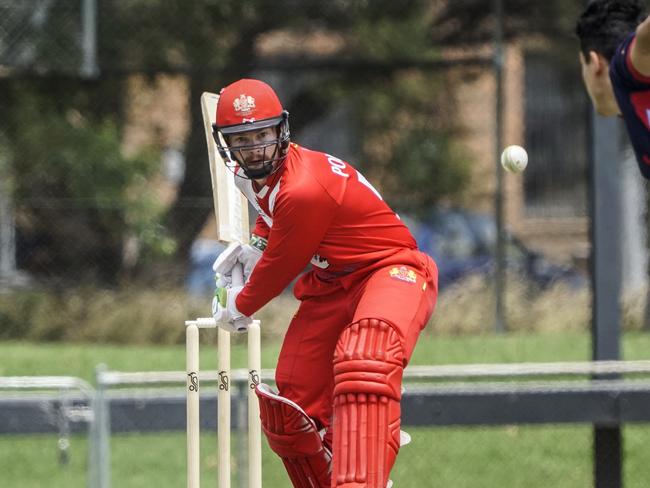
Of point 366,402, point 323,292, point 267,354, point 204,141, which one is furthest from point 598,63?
point 204,141

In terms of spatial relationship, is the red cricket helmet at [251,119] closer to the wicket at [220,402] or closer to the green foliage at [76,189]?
the wicket at [220,402]

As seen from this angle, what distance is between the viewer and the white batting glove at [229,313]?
14.9 ft

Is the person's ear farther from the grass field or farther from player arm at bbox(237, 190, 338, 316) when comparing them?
the grass field

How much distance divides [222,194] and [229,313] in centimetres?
58

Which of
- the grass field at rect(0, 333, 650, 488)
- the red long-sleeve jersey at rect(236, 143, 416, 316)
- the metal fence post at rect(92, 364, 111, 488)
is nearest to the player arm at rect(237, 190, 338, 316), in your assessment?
the red long-sleeve jersey at rect(236, 143, 416, 316)

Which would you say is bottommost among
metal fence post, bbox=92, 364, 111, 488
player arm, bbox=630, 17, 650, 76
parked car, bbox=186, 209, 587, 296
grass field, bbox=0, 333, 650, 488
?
grass field, bbox=0, 333, 650, 488

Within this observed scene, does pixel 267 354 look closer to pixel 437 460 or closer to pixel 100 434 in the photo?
pixel 437 460

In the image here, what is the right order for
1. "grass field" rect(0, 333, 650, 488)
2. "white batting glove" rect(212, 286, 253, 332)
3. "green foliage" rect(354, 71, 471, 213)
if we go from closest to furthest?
"white batting glove" rect(212, 286, 253, 332) → "grass field" rect(0, 333, 650, 488) → "green foliage" rect(354, 71, 471, 213)

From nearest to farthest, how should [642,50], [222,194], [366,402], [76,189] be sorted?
1. [642,50]
2. [366,402]
3. [222,194]
4. [76,189]

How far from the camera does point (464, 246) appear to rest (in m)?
10.2

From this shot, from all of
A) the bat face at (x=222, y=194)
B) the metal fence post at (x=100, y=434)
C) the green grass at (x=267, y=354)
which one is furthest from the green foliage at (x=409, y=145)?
the bat face at (x=222, y=194)

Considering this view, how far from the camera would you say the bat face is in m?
4.90

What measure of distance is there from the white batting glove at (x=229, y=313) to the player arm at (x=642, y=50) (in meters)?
1.54

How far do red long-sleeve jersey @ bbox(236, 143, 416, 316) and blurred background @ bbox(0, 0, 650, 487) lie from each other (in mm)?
4859
